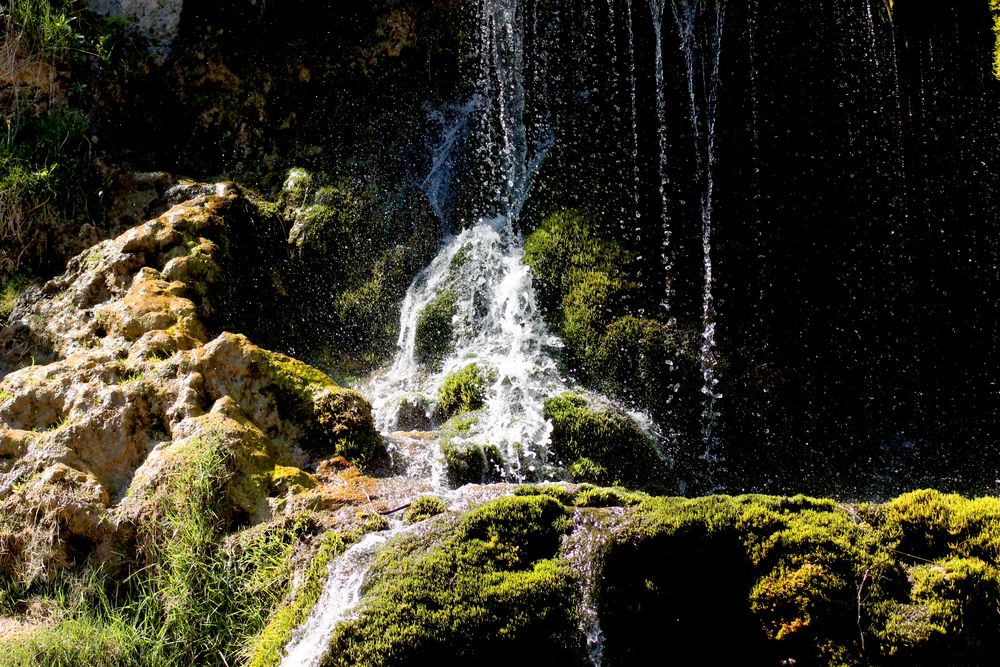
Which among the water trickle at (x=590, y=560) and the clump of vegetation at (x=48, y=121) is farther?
the clump of vegetation at (x=48, y=121)

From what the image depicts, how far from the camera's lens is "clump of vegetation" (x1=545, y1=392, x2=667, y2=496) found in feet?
17.8

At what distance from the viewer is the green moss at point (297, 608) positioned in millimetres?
3246

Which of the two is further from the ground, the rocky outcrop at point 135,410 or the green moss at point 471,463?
the rocky outcrop at point 135,410

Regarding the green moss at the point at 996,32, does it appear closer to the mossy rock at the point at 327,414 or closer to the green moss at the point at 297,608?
the mossy rock at the point at 327,414

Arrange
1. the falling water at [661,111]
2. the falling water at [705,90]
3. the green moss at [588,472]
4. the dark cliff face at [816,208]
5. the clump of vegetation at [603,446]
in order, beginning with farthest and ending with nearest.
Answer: the falling water at [661,111] < the falling water at [705,90] < the dark cliff face at [816,208] < the clump of vegetation at [603,446] < the green moss at [588,472]

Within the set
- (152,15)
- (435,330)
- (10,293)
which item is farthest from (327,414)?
(152,15)

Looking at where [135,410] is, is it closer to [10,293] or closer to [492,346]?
[10,293]

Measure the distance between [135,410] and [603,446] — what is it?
2.88 meters

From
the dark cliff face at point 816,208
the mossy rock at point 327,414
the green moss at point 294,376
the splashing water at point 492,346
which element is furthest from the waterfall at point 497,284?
the green moss at point 294,376

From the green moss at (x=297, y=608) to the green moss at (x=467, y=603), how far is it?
0.33 metres

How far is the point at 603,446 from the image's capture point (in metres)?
5.47

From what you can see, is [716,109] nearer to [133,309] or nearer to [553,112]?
[553,112]

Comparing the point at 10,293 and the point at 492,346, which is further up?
the point at 10,293

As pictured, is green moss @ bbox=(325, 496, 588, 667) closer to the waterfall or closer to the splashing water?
the waterfall
